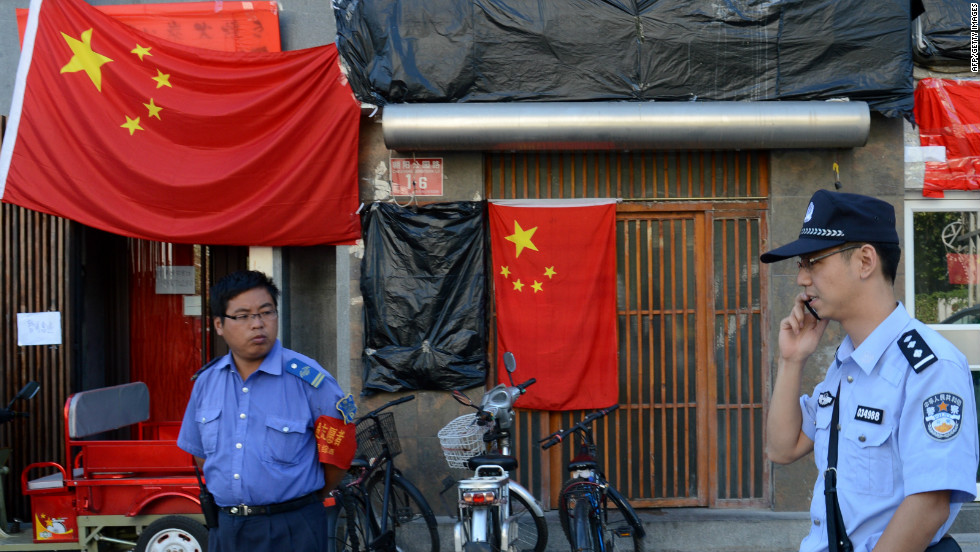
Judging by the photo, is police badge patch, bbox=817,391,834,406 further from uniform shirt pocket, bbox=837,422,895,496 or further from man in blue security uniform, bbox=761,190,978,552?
uniform shirt pocket, bbox=837,422,895,496

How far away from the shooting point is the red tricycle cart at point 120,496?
6473 millimetres

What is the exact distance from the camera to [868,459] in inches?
Answer: 97.7

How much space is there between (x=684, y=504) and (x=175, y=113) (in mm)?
5859

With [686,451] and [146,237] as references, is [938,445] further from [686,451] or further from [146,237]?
[146,237]

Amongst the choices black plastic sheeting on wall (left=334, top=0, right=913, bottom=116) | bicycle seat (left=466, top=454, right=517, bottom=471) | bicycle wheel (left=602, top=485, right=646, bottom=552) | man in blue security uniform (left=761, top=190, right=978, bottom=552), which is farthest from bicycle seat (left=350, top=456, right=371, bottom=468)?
man in blue security uniform (left=761, top=190, right=978, bottom=552)

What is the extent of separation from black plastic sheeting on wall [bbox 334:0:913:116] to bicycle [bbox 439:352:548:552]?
8.55 ft

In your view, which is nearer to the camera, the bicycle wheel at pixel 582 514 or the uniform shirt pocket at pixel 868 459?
the uniform shirt pocket at pixel 868 459

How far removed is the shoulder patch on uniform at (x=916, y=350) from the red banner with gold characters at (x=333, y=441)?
2.40m

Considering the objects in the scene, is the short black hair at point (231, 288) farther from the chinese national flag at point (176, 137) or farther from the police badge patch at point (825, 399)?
the chinese national flag at point (176, 137)

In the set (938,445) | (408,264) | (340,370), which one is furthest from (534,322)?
(938,445)

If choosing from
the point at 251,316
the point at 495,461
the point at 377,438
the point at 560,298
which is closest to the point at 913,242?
the point at 560,298

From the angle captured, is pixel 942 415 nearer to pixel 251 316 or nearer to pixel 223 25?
pixel 251 316

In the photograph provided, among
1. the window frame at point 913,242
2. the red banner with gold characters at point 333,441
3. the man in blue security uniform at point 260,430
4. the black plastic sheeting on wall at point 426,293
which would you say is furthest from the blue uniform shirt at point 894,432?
the window frame at point 913,242

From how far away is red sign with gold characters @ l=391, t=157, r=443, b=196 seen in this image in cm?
789
